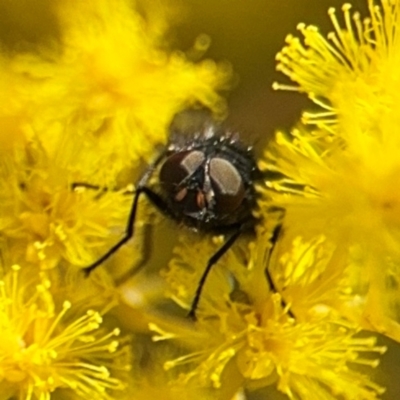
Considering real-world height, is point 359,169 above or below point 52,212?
above

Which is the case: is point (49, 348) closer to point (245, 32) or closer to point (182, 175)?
point (182, 175)

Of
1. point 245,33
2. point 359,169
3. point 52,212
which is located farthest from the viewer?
point 245,33

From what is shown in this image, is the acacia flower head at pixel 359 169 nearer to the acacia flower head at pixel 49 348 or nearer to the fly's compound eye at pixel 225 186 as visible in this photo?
the fly's compound eye at pixel 225 186

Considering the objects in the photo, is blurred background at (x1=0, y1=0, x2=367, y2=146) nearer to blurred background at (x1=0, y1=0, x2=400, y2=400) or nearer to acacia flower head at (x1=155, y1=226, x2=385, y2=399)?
blurred background at (x1=0, y1=0, x2=400, y2=400)

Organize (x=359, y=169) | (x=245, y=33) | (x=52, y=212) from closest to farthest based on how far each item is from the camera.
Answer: (x=359, y=169) → (x=52, y=212) → (x=245, y=33)

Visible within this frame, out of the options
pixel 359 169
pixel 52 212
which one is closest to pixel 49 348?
pixel 52 212

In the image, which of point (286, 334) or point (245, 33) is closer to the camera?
point (286, 334)

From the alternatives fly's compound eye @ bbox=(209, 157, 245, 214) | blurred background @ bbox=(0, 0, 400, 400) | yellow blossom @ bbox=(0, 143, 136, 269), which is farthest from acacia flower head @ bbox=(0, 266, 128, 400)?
blurred background @ bbox=(0, 0, 400, 400)
